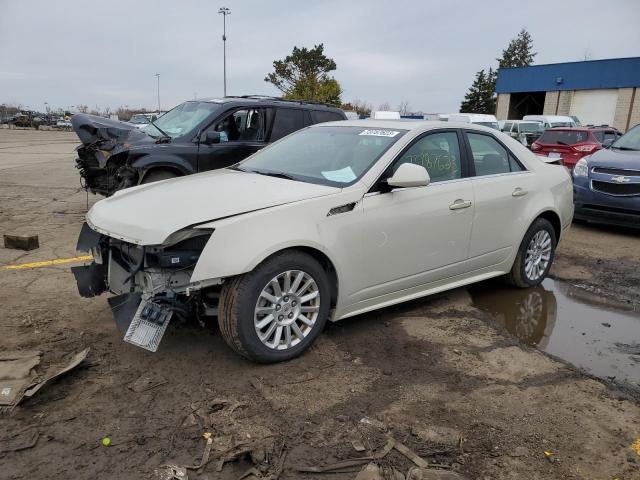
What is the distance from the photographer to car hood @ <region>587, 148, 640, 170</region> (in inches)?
307

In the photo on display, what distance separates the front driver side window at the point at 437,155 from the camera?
427 cm

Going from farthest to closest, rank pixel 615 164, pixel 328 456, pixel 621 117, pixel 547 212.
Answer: pixel 621 117 → pixel 615 164 → pixel 547 212 → pixel 328 456

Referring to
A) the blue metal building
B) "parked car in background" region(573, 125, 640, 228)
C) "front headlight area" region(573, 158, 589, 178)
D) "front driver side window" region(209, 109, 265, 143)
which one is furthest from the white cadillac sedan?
the blue metal building

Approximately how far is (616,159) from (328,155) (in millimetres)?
5877

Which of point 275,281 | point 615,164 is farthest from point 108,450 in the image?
point 615,164

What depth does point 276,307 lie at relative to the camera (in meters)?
3.49

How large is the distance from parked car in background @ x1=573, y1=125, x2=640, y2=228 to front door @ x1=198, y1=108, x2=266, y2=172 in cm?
504

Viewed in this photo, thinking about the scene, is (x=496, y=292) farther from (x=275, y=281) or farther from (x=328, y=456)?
(x=328, y=456)

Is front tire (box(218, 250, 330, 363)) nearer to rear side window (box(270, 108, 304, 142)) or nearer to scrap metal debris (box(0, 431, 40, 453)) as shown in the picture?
scrap metal debris (box(0, 431, 40, 453))

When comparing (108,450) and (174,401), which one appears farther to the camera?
(174,401)

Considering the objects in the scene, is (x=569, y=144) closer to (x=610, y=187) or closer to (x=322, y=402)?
(x=610, y=187)

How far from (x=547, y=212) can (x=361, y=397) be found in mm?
3213

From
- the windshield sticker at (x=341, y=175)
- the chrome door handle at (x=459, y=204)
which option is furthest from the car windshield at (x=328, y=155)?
the chrome door handle at (x=459, y=204)

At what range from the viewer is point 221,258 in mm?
3188
